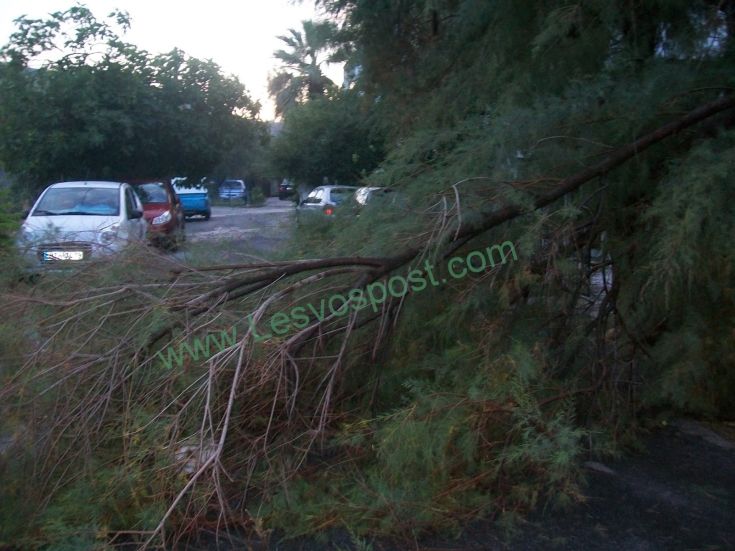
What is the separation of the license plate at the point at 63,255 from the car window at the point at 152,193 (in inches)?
439

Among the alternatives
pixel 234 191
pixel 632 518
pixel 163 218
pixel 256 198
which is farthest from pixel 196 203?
pixel 632 518

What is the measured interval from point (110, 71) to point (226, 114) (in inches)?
147

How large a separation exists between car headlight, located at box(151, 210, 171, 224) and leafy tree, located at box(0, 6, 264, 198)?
2913 millimetres

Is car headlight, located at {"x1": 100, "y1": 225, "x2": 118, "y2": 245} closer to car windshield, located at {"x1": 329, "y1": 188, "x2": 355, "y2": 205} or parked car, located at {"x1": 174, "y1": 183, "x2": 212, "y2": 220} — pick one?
car windshield, located at {"x1": 329, "y1": 188, "x2": 355, "y2": 205}

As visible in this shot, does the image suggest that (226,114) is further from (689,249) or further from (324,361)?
(689,249)

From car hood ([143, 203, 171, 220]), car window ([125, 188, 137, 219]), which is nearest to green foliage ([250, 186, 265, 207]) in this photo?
car hood ([143, 203, 171, 220])

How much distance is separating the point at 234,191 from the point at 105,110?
19284 millimetres

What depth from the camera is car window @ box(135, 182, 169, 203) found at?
17.3 m

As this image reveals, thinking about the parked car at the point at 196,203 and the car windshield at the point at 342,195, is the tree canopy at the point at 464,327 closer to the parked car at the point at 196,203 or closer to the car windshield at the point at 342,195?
the car windshield at the point at 342,195

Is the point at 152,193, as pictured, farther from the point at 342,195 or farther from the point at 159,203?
the point at 342,195

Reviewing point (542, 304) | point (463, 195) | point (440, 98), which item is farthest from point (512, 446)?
point (440, 98)

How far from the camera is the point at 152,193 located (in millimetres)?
17609

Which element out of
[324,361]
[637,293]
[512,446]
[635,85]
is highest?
[635,85]

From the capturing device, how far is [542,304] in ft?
19.8
